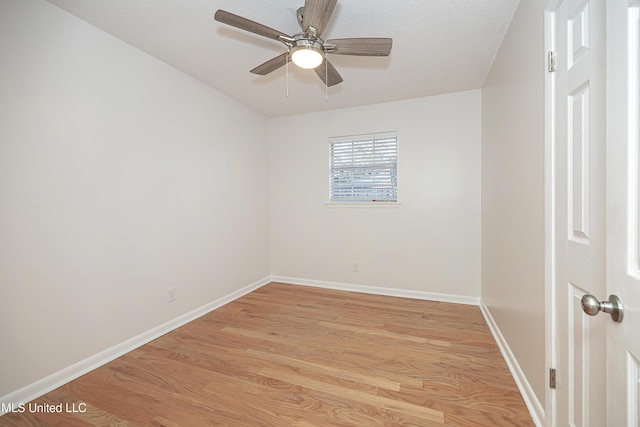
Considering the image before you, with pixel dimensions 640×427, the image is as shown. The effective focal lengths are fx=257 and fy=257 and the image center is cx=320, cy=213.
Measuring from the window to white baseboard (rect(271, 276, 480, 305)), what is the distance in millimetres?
1207

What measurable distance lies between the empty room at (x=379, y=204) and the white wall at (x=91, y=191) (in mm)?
13

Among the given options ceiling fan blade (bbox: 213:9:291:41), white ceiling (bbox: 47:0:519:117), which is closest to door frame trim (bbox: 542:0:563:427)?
white ceiling (bbox: 47:0:519:117)

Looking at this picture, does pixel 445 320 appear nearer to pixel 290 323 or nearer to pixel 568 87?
pixel 290 323

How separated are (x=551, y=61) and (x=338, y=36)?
1.43 metres

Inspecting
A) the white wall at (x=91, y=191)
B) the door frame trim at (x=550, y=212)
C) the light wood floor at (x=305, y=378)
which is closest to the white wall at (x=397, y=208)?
the light wood floor at (x=305, y=378)

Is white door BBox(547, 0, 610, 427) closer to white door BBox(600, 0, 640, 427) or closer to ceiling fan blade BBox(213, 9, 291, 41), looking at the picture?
white door BBox(600, 0, 640, 427)

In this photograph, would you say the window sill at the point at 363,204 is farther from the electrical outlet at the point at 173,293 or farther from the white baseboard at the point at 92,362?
the electrical outlet at the point at 173,293

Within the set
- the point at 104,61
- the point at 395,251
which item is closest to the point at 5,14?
the point at 104,61

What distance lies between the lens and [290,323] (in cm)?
265

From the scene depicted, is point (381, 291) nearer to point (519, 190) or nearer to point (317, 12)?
point (519, 190)

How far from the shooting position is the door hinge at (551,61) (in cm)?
121

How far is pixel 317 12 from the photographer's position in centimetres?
145

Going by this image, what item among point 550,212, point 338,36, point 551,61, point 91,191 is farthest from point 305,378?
point 338,36

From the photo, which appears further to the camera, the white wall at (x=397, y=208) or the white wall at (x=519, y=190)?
the white wall at (x=397, y=208)
